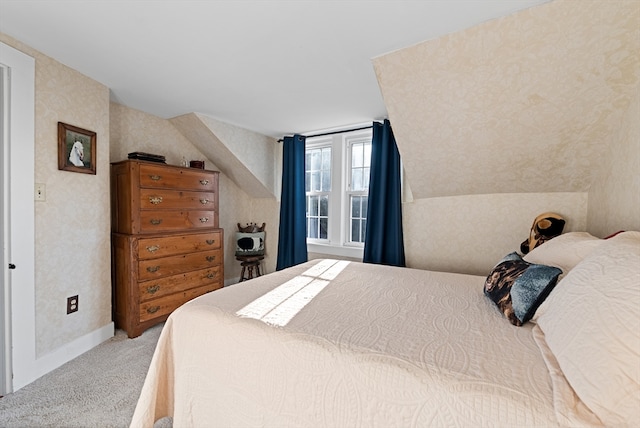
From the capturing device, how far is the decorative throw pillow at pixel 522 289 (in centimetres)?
112

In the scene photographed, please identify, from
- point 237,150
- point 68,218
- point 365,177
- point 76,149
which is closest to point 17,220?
point 68,218

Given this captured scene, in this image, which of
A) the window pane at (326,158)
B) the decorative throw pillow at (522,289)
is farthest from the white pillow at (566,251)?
Answer: the window pane at (326,158)

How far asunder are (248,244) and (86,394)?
91.2 inches

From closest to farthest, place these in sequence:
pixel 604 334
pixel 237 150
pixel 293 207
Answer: pixel 604 334 < pixel 237 150 < pixel 293 207

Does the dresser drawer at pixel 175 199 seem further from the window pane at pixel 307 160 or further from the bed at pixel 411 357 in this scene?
the bed at pixel 411 357

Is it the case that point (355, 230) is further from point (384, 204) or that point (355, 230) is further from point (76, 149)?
point (76, 149)

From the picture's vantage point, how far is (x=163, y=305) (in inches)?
107

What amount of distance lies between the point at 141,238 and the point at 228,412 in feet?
6.74

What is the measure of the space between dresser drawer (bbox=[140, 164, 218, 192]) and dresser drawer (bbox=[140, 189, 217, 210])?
6 cm

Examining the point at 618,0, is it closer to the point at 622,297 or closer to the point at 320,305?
the point at 622,297

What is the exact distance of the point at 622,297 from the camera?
704 mm

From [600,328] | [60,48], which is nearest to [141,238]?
[60,48]

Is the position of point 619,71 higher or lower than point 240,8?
lower

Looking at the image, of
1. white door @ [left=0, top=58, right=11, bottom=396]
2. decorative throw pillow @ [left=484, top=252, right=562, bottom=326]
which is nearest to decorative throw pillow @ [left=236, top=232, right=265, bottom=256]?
white door @ [left=0, top=58, right=11, bottom=396]
